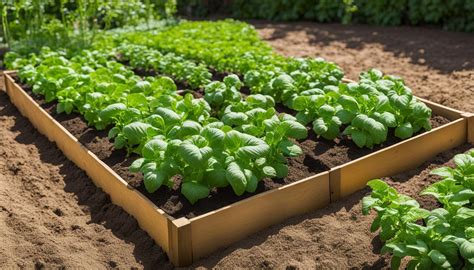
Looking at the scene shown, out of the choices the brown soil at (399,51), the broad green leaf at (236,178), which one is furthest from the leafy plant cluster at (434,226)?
the brown soil at (399,51)

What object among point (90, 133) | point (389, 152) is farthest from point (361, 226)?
point (90, 133)

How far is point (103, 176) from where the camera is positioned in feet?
14.2

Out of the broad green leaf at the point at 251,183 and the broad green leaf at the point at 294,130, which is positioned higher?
the broad green leaf at the point at 294,130

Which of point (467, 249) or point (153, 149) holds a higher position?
point (153, 149)

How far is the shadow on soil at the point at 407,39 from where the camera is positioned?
25.5 ft

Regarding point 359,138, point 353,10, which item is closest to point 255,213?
point 359,138

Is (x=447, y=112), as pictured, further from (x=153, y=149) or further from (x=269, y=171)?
(x=153, y=149)

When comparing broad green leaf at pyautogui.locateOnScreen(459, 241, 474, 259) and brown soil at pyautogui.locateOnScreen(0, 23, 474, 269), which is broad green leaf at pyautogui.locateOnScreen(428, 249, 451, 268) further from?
brown soil at pyautogui.locateOnScreen(0, 23, 474, 269)

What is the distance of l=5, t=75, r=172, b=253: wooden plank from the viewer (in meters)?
3.68

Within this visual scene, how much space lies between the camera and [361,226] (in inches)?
152

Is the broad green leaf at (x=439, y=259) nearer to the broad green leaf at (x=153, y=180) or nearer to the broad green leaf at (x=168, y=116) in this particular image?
the broad green leaf at (x=153, y=180)

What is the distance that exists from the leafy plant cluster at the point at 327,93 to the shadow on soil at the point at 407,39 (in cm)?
211

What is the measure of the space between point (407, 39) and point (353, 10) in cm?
165

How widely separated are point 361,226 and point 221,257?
926 millimetres
